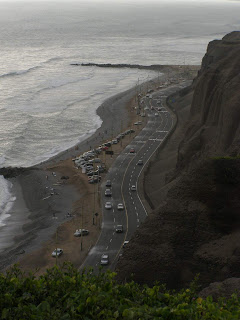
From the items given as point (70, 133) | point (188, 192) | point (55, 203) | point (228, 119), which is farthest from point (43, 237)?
point (70, 133)

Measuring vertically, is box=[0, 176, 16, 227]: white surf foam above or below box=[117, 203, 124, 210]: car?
below

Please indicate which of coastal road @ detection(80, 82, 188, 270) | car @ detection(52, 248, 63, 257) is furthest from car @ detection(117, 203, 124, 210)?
car @ detection(52, 248, 63, 257)

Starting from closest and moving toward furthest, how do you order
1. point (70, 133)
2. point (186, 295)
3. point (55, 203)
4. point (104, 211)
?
point (186, 295), point (104, 211), point (55, 203), point (70, 133)

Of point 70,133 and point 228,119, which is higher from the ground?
point 228,119

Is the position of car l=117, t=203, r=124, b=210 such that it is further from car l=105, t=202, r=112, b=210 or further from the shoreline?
the shoreline

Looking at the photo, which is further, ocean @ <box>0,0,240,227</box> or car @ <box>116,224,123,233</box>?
ocean @ <box>0,0,240,227</box>

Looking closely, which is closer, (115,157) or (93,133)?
(115,157)

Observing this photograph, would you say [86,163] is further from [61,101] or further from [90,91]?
[90,91]

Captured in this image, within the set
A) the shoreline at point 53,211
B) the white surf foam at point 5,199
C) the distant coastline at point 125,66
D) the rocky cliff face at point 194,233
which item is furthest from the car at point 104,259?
the distant coastline at point 125,66

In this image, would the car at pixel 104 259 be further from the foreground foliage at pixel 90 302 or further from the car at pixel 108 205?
the foreground foliage at pixel 90 302
